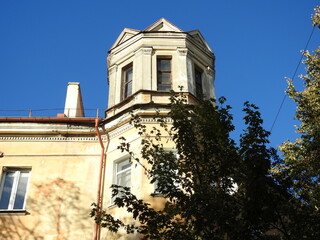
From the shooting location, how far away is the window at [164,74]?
16547 mm

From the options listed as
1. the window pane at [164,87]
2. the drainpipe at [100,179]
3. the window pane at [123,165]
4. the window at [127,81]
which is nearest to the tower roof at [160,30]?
the window at [127,81]

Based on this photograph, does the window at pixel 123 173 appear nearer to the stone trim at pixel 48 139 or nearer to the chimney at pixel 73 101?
the stone trim at pixel 48 139

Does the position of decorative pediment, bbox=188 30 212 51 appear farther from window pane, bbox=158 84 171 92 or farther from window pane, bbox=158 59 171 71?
window pane, bbox=158 84 171 92

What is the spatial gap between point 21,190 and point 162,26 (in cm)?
875

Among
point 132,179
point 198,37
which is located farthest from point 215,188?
point 198,37

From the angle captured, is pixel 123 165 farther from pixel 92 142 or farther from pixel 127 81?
pixel 127 81

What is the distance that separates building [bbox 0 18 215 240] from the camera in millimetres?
13461

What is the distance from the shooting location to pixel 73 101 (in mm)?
17969

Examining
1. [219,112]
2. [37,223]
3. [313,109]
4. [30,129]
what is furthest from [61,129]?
[313,109]

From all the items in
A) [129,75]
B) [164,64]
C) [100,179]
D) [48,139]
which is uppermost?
[164,64]

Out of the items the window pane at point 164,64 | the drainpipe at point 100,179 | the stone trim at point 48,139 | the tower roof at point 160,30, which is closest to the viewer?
the drainpipe at point 100,179

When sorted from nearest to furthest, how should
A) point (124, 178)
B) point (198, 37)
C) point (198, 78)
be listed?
point (124, 178) → point (198, 78) → point (198, 37)

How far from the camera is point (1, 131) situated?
15.6 metres

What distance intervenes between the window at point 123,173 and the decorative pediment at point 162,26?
6.26 metres
